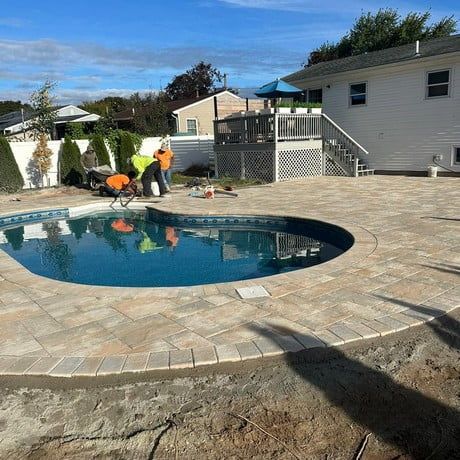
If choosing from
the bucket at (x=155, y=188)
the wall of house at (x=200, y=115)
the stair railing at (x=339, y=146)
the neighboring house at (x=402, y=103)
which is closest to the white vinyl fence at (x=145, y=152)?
the bucket at (x=155, y=188)

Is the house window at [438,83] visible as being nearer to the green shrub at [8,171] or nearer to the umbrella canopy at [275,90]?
the umbrella canopy at [275,90]

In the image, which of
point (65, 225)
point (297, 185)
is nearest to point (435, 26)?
point (297, 185)

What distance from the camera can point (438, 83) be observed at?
14.3m

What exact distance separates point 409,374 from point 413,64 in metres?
14.3

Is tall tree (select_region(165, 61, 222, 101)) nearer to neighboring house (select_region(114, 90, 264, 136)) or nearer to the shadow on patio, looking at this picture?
neighboring house (select_region(114, 90, 264, 136))

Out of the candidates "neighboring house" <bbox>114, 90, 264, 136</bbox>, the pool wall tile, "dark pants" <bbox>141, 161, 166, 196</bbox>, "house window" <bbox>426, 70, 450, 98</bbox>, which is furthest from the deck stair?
"neighboring house" <bbox>114, 90, 264, 136</bbox>

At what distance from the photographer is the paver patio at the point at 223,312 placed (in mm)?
3279

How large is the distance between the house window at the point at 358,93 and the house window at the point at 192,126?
14539mm

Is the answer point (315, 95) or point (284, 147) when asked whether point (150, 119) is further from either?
point (284, 147)

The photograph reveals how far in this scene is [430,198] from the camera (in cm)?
1015

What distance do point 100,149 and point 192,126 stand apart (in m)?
15.1

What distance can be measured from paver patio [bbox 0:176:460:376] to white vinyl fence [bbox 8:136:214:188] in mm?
9087

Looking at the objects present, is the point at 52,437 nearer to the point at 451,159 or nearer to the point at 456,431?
the point at 456,431

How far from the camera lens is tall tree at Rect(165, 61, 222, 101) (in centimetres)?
4853
